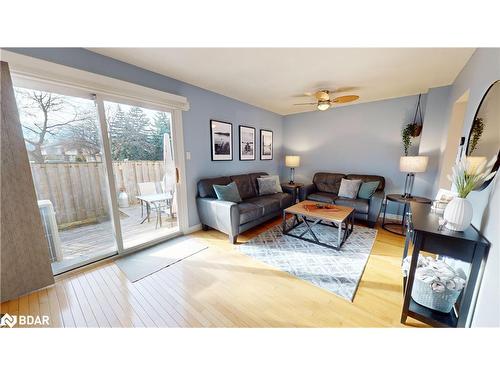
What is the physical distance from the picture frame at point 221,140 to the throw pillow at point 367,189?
98.1 inches

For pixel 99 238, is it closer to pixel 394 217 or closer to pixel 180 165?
pixel 180 165

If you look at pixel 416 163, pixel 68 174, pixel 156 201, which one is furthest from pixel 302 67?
pixel 68 174

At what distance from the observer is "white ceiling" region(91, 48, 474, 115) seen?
5.76 ft

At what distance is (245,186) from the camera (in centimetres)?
340

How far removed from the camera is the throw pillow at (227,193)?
2.76 meters

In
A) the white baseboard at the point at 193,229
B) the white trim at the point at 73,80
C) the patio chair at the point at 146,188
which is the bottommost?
the white baseboard at the point at 193,229

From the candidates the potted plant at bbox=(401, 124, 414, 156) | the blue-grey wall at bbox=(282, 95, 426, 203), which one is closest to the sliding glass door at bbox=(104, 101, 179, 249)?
the blue-grey wall at bbox=(282, 95, 426, 203)

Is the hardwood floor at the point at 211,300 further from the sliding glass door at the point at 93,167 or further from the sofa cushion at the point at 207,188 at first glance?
the sofa cushion at the point at 207,188

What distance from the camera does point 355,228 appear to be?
2.98 metres

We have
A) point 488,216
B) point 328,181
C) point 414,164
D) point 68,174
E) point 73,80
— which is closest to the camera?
point 488,216

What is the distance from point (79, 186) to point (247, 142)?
2737 millimetres

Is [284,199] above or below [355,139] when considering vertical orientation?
below

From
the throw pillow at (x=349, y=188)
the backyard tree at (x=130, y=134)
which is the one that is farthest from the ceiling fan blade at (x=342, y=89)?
the backyard tree at (x=130, y=134)
